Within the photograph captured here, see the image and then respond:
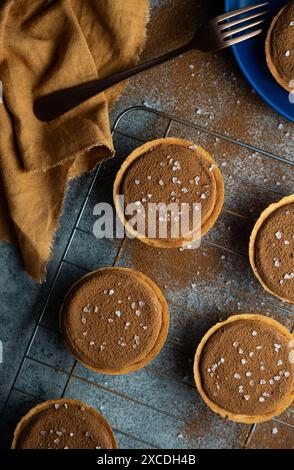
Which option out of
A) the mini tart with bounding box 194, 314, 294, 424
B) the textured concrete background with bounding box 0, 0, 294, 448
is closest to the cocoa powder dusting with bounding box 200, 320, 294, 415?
the mini tart with bounding box 194, 314, 294, 424

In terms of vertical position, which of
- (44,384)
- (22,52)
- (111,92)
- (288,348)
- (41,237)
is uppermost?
(22,52)

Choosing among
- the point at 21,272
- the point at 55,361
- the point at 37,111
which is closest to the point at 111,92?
the point at 37,111

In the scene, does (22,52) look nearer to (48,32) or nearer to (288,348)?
(48,32)

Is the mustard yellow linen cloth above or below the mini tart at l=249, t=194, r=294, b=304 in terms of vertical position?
above

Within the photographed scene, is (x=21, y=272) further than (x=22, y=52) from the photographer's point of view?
Yes

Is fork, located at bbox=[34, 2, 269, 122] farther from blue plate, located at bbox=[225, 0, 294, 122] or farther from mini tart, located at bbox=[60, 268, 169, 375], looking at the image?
mini tart, located at bbox=[60, 268, 169, 375]

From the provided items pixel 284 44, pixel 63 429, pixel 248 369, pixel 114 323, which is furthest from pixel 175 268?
pixel 284 44

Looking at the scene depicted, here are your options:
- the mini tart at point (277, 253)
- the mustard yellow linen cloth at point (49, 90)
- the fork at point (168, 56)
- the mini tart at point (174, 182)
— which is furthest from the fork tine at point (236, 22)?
the mini tart at point (277, 253)

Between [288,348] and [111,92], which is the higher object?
[111,92]
